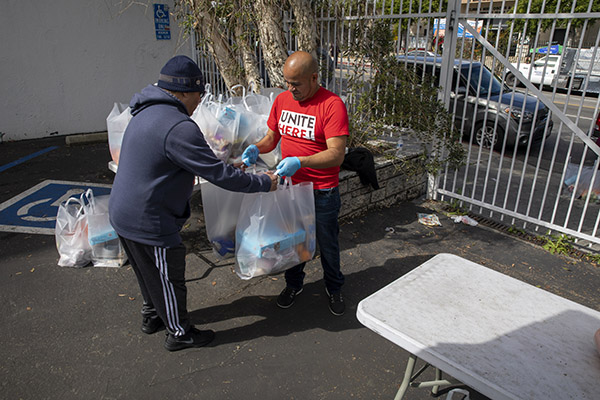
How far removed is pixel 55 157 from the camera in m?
6.66

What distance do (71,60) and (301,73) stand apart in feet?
22.1

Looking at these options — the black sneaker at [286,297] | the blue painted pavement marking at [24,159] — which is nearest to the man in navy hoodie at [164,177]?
the black sneaker at [286,297]

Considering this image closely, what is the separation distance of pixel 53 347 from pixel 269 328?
1.46m

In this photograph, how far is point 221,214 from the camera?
9.64ft

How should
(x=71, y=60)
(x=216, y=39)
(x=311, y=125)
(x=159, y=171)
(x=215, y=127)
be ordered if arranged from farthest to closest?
(x=71, y=60), (x=216, y=39), (x=215, y=127), (x=311, y=125), (x=159, y=171)

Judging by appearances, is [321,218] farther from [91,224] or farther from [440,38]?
[440,38]

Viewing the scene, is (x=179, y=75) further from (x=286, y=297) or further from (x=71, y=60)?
(x=71, y=60)

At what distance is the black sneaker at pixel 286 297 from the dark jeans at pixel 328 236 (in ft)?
0.21

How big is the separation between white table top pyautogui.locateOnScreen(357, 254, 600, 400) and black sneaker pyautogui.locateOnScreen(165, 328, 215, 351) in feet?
4.68

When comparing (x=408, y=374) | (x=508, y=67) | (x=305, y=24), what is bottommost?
(x=408, y=374)

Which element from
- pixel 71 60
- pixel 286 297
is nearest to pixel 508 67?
pixel 286 297

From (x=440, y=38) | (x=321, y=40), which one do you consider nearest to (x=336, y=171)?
(x=321, y=40)

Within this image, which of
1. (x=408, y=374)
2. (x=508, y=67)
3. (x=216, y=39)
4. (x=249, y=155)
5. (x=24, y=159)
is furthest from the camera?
(x=24, y=159)

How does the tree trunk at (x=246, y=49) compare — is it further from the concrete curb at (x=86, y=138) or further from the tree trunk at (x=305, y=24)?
the concrete curb at (x=86, y=138)
